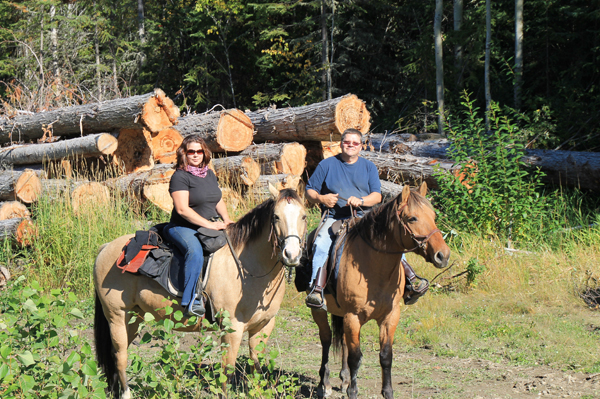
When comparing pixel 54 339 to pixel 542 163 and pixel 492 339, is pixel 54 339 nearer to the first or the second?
pixel 492 339

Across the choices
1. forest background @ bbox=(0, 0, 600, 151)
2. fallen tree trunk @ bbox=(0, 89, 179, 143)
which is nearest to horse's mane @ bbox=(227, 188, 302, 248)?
fallen tree trunk @ bbox=(0, 89, 179, 143)

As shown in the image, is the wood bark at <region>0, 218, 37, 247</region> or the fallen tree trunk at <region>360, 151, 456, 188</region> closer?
the wood bark at <region>0, 218, 37, 247</region>

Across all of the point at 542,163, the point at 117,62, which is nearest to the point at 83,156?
the point at 542,163

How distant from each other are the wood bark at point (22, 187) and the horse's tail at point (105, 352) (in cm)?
465

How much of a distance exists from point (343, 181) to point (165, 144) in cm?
634

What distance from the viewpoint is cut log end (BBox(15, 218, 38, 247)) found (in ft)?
25.2

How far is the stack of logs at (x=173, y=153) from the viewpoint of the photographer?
877cm

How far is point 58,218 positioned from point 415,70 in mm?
12656

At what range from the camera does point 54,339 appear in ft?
10.2

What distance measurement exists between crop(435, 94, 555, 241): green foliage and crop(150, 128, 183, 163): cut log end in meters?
5.11

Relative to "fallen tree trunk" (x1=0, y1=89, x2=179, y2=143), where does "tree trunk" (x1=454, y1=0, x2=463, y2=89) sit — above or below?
above

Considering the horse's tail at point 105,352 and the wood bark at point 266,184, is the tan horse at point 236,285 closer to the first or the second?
the horse's tail at point 105,352

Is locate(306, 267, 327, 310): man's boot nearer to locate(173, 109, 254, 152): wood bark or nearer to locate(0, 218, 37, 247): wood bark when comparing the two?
locate(0, 218, 37, 247): wood bark

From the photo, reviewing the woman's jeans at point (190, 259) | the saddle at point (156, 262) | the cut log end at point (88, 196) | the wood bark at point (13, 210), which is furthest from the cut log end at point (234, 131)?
the woman's jeans at point (190, 259)
